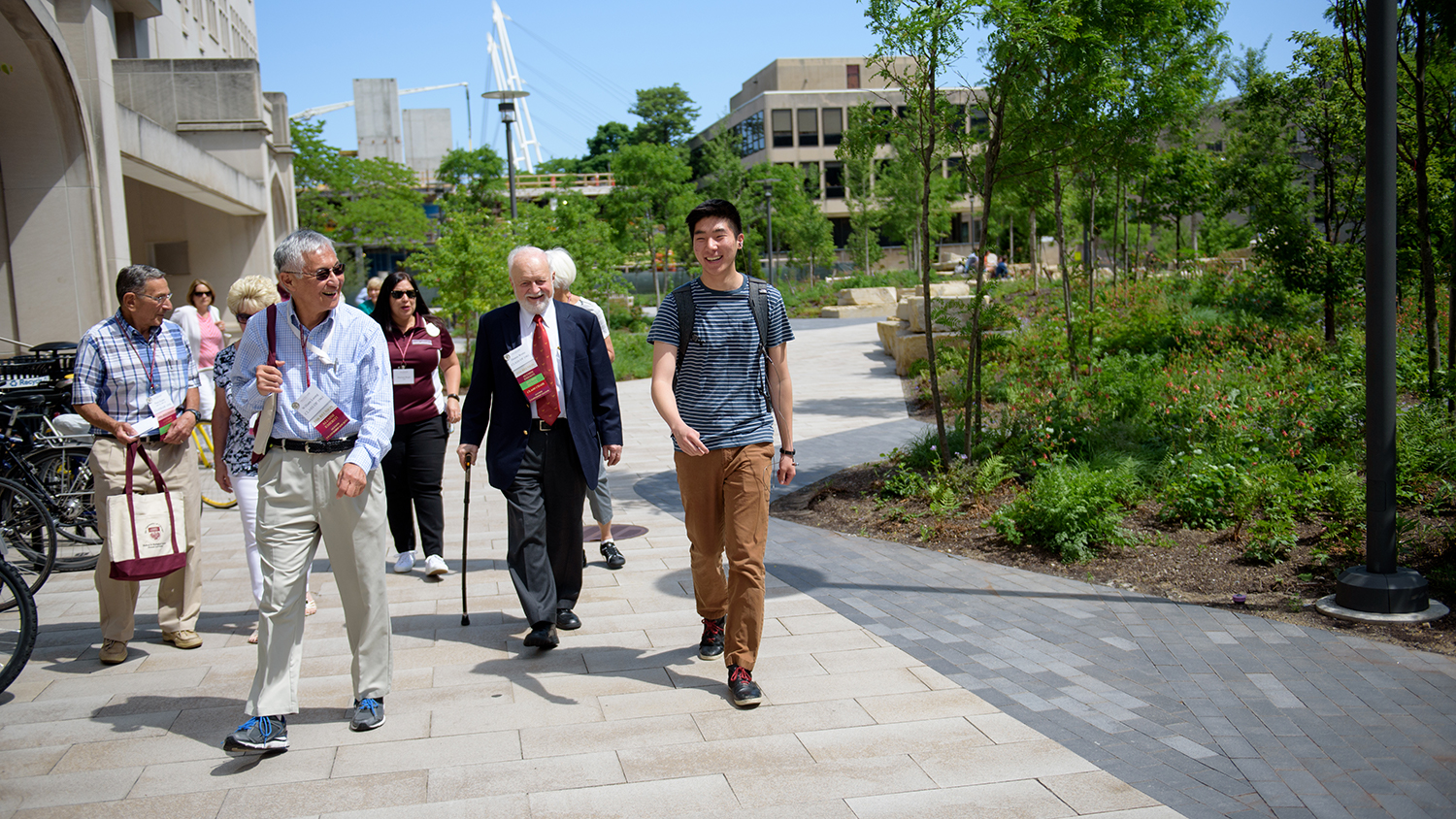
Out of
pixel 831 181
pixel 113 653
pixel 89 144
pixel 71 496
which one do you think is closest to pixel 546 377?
pixel 113 653

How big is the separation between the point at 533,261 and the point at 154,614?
3.06 metres

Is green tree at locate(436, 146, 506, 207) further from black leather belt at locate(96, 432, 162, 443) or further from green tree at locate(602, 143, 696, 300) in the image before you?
black leather belt at locate(96, 432, 162, 443)

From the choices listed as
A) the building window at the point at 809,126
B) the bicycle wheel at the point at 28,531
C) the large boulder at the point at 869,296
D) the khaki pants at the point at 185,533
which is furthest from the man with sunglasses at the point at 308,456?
the building window at the point at 809,126

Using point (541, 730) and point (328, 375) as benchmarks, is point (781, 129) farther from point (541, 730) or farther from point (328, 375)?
point (541, 730)

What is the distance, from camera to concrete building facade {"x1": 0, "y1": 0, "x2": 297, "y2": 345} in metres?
10.9

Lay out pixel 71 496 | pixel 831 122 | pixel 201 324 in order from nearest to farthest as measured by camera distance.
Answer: pixel 71 496 < pixel 201 324 < pixel 831 122

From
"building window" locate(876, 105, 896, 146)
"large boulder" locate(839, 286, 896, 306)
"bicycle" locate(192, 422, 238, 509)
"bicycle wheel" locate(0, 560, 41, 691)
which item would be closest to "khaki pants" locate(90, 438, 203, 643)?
"bicycle wheel" locate(0, 560, 41, 691)

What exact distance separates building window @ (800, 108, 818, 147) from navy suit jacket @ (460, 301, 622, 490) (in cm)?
7050

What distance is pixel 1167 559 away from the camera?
6.13 meters

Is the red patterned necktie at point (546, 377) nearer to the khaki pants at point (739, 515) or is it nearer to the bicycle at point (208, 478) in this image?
the khaki pants at point (739, 515)

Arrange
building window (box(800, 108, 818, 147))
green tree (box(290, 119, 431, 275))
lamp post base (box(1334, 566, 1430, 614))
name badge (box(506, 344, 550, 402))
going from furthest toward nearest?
building window (box(800, 108, 818, 147))
green tree (box(290, 119, 431, 275))
lamp post base (box(1334, 566, 1430, 614))
name badge (box(506, 344, 550, 402))

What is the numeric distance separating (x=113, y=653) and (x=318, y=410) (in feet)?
6.95

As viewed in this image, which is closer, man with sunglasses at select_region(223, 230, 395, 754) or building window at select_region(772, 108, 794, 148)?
man with sunglasses at select_region(223, 230, 395, 754)

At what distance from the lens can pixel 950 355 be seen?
12523 millimetres
